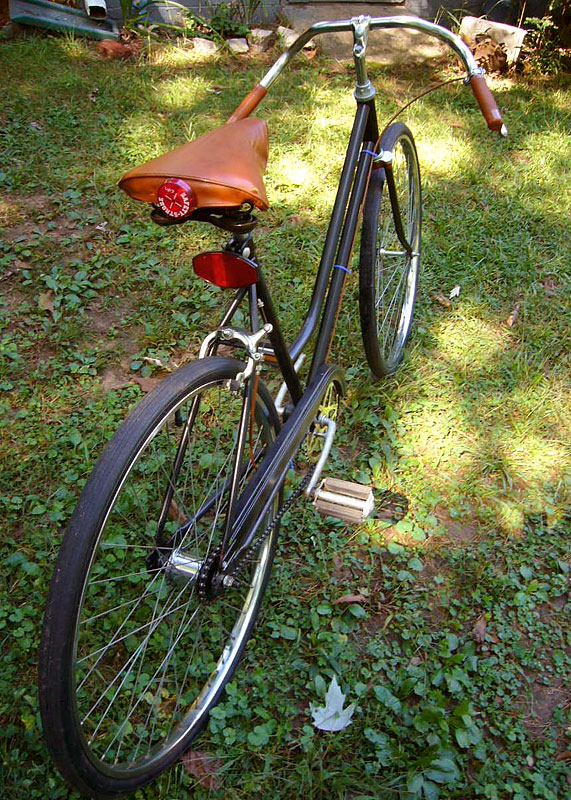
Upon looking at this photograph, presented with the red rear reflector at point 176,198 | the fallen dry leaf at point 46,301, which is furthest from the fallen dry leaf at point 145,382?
the red rear reflector at point 176,198

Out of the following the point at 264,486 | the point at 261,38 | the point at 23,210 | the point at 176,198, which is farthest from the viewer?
the point at 261,38

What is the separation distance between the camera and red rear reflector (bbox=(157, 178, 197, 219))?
1.41 m

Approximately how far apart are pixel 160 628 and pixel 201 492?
440 mm

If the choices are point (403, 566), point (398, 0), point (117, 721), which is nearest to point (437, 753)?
point (403, 566)

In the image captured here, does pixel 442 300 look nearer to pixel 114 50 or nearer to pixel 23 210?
pixel 23 210

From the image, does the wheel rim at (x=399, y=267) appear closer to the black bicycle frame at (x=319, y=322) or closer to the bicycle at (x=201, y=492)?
the bicycle at (x=201, y=492)

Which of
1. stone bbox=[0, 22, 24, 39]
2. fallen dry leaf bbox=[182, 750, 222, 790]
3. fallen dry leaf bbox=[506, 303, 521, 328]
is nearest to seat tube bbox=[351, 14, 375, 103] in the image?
fallen dry leaf bbox=[506, 303, 521, 328]

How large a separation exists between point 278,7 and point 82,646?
5409 millimetres

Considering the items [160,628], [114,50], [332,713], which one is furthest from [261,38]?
[332,713]

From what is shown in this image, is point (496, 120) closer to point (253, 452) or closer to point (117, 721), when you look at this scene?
point (253, 452)

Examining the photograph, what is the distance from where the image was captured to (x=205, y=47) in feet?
17.5

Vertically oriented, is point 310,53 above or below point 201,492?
above

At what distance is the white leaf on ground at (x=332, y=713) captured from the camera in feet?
6.22

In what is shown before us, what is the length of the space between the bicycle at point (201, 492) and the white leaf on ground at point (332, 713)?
286 mm
